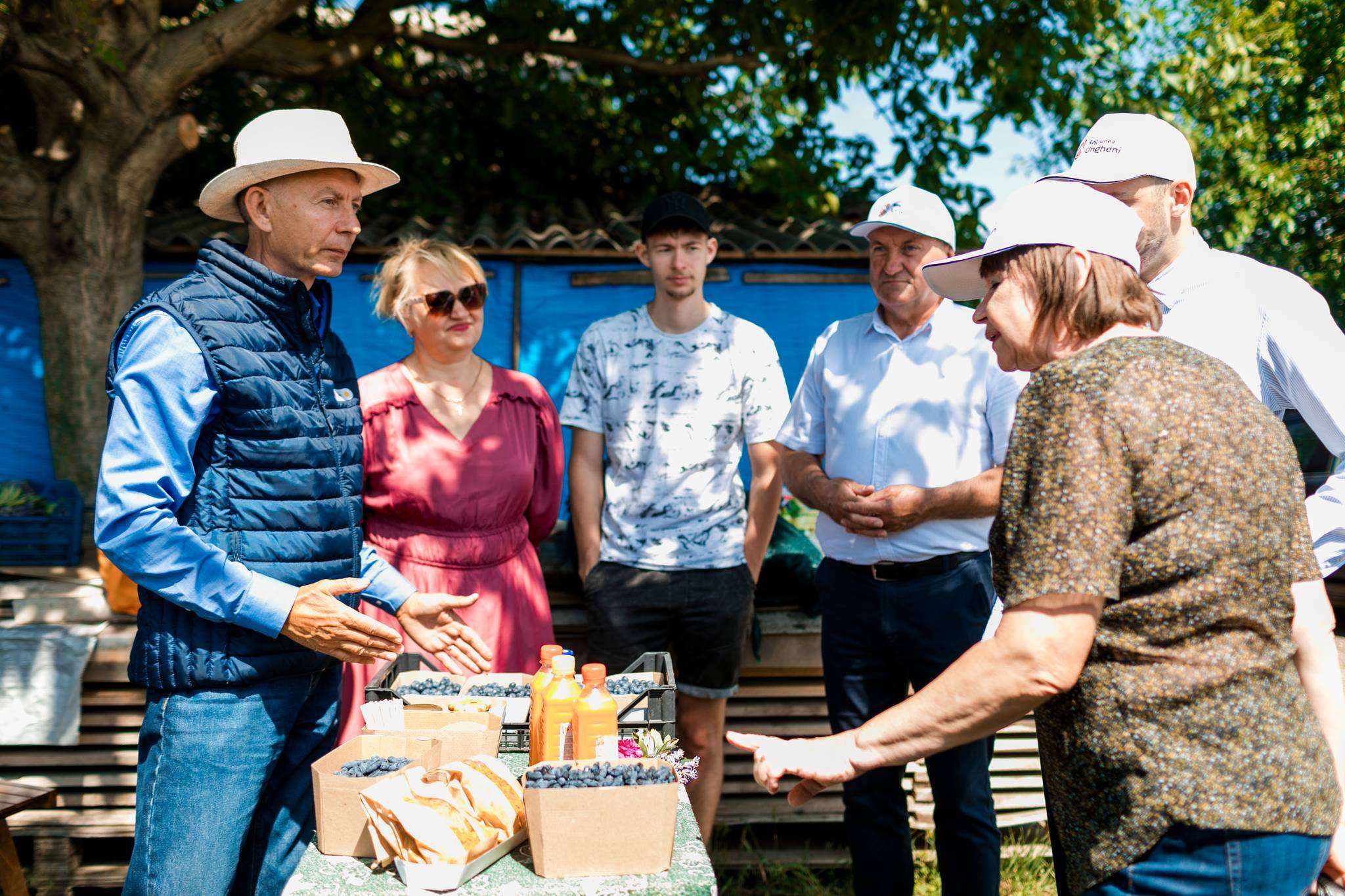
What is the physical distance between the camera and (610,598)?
3.83m

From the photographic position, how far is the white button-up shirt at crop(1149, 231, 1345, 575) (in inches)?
94.0

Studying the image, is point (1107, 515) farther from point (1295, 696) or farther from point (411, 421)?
point (411, 421)

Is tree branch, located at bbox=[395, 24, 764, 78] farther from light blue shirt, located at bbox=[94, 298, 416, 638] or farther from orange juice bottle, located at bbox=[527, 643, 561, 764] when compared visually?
orange juice bottle, located at bbox=[527, 643, 561, 764]

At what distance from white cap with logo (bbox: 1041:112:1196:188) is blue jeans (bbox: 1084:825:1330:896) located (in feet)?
4.39

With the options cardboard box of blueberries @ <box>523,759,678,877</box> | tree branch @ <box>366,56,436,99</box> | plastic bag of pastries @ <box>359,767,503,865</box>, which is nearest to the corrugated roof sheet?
tree branch @ <box>366,56,436,99</box>

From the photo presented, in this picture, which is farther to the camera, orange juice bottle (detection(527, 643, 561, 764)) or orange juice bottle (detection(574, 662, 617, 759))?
orange juice bottle (detection(527, 643, 561, 764))

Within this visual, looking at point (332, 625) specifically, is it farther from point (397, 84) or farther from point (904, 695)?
point (397, 84)

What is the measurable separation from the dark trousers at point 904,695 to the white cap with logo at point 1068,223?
168cm

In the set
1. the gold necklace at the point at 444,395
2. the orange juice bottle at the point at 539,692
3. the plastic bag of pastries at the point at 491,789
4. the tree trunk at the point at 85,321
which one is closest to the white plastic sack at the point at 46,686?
the tree trunk at the point at 85,321

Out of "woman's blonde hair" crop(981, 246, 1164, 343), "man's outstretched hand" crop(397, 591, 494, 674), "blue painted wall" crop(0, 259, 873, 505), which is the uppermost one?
"blue painted wall" crop(0, 259, 873, 505)

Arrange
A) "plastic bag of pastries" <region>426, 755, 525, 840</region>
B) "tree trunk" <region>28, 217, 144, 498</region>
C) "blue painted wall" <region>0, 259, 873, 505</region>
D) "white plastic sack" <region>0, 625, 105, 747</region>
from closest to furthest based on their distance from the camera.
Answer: "plastic bag of pastries" <region>426, 755, 525, 840</region> → "white plastic sack" <region>0, 625, 105, 747</region> → "tree trunk" <region>28, 217, 144, 498</region> → "blue painted wall" <region>0, 259, 873, 505</region>

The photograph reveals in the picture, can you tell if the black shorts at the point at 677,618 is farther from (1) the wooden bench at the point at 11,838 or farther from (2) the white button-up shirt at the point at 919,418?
(1) the wooden bench at the point at 11,838

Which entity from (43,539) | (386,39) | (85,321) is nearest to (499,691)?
(43,539)

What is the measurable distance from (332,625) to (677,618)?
168 cm
